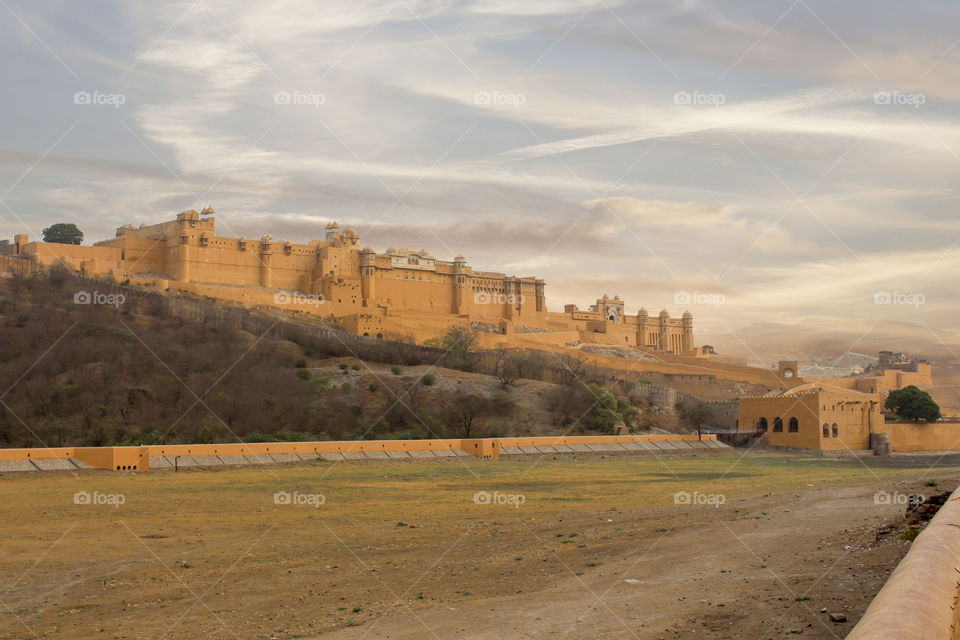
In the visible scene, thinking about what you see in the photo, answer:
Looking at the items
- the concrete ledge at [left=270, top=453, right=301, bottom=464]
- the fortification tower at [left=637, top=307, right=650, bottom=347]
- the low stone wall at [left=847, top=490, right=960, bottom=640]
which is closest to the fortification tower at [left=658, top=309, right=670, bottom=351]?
the fortification tower at [left=637, top=307, right=650, bottom=347]

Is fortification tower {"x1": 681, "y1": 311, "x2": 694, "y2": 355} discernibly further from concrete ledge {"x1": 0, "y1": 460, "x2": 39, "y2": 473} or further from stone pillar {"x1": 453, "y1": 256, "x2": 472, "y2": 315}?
concrete ledge {"x1": 0, "y1": 460, "x2": 39, "y2": 473}

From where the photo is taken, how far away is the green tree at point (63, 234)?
77188 millimetres

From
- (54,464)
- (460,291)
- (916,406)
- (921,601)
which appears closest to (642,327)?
(460,291)

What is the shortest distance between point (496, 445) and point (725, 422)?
69.6ft

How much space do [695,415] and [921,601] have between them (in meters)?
47.6

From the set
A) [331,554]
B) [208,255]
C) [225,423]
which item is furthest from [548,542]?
[208,255]

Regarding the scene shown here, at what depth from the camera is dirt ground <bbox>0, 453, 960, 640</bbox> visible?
25.2 feet

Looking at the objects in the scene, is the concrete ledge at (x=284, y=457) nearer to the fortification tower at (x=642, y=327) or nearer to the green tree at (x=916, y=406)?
the green tree at (x=916, y=406)

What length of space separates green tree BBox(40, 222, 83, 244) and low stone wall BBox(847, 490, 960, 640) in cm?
8182

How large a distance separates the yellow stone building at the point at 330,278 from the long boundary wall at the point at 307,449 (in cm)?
3074

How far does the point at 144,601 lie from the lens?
363 inches

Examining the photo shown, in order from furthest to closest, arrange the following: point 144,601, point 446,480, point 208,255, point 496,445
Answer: point 208,255 < point 496,445 < point 446,480 < point 144,601

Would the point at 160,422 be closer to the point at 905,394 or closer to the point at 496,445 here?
the point at 496,445

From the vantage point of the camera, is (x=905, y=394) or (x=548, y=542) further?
(x=905, y=394)
